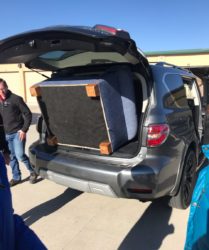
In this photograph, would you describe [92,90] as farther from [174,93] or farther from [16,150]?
[16,150]

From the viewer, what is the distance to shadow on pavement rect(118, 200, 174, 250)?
300cm

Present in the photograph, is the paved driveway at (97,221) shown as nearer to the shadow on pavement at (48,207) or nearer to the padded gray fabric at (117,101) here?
the shadow on pavement at (48,207)

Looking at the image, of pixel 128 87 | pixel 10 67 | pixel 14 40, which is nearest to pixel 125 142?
pixel 128 87

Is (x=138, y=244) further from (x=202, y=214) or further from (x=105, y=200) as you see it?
(x=202, y=214)

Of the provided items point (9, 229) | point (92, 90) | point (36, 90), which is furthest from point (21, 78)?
point (9, 229)

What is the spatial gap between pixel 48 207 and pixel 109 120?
5.17 feet

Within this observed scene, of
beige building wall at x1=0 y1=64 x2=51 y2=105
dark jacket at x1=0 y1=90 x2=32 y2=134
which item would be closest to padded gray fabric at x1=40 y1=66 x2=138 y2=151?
dark jacket at x1=0 y1=90 x2=32 y2=134

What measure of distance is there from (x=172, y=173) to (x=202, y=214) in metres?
1.57

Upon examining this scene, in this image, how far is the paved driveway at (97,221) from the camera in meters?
3.04

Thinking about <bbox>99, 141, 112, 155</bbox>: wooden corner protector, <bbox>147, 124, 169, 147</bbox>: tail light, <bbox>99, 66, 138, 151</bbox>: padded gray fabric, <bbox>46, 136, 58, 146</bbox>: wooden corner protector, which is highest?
<bbox>99, 66, 138, 151</bbox>: padded gray fabric

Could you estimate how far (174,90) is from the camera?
3.66 m

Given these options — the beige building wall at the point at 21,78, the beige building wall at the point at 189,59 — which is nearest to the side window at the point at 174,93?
the beige building wall at the point at 189,59

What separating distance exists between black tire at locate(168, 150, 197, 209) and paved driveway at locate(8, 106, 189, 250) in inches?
5.7

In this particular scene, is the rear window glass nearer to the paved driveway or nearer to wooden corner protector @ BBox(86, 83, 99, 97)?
wooden corner protector @ BBox(86, 83, 99, 97)
